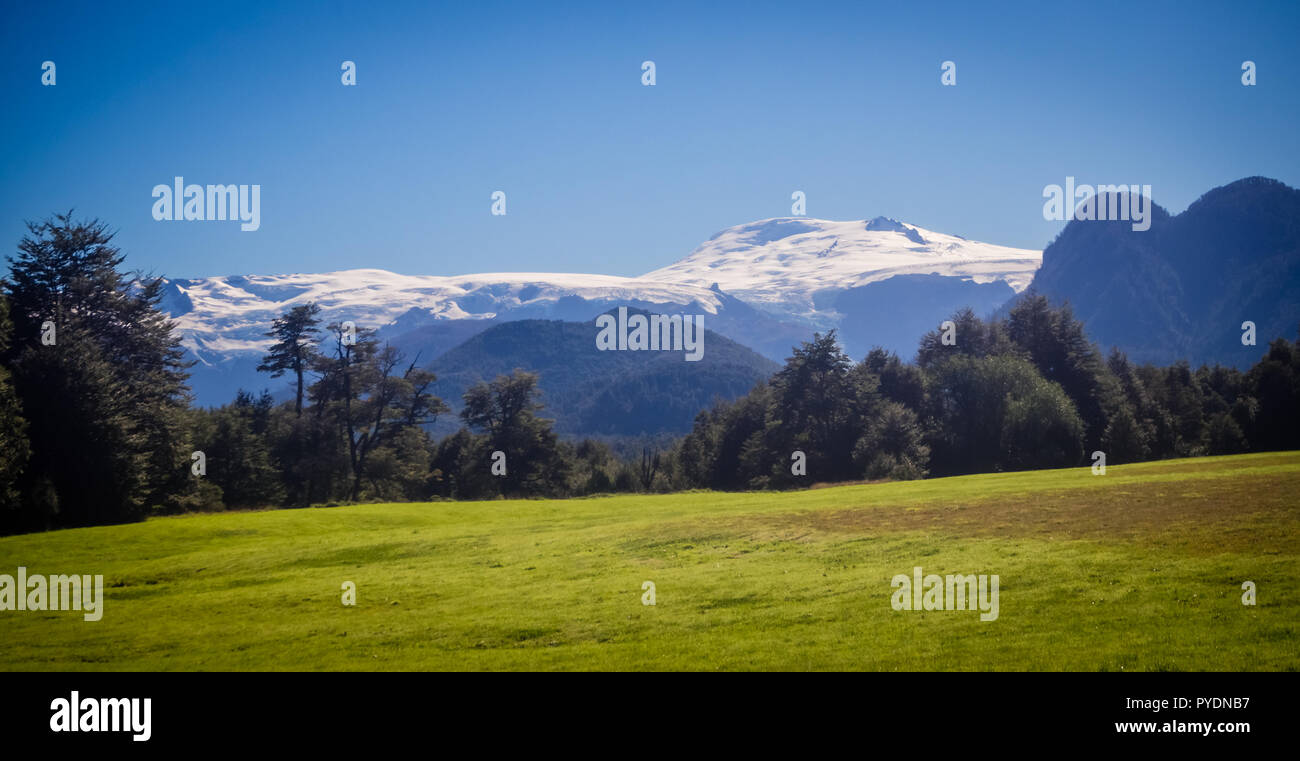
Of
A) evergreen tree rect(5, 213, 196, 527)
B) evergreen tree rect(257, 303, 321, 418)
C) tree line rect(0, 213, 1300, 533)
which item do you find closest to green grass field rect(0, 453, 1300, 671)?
evergreen tree rect(5, 213, 196, 527)

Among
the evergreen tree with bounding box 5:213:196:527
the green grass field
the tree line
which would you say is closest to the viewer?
the green grass field

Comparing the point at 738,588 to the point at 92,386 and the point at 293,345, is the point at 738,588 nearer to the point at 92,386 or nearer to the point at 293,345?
the point at 92,386

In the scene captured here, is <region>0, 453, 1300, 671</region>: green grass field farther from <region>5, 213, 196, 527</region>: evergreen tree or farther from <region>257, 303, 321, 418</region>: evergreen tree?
<region>257, 303, 321, 418</region>: evergreen tree

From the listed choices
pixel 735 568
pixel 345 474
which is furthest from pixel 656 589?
pixel 345 474

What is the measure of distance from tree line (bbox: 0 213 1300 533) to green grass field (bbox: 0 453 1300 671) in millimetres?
27747

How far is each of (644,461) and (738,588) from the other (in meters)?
90.1

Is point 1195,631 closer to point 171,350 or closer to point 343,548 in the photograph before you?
point 343,548

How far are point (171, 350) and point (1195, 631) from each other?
74.2 m

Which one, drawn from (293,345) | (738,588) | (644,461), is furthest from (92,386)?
(644,461)

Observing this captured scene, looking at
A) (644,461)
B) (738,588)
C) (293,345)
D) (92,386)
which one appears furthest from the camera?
(644,461)

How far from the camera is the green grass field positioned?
16.1m

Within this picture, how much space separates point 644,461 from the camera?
113 m

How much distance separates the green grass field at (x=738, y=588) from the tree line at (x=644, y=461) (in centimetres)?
2775
